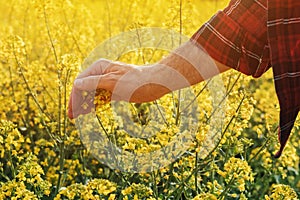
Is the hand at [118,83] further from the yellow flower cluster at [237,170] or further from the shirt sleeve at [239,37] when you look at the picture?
the yellow flower cluster at [237,170]

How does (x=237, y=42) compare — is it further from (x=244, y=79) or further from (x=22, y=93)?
(x=22, y=93)

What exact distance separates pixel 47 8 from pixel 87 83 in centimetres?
144

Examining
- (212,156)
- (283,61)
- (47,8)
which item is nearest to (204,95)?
(212,156)

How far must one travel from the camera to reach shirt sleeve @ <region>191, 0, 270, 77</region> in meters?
1.84

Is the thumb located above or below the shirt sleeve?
below

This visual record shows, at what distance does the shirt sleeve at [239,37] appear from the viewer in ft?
6.03

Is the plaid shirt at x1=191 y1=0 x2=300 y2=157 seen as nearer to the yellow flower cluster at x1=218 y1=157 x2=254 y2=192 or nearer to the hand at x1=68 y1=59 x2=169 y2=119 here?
the hand at x1=68 y1=59 x2=169 y2=119

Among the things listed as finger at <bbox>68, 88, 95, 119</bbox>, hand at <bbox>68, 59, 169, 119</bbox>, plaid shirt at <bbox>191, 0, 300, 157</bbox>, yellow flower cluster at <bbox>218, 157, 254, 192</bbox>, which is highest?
plaid shirt at <bbox>191, 0, 300, 157</bbox>

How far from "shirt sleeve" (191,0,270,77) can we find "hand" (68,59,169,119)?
0.19m

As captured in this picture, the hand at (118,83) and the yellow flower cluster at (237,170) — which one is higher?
the hand at (118,83)

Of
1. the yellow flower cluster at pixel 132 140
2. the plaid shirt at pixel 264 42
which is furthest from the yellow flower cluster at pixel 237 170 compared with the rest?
the plaid shirt at pixel 264 42

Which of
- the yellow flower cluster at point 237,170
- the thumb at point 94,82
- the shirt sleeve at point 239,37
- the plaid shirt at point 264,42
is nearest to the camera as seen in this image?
the plaid shirt at point 264,42

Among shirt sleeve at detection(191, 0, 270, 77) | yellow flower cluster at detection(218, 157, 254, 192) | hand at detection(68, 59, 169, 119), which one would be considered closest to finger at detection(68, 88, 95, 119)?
hand at detection(68, 59, 169, 119)

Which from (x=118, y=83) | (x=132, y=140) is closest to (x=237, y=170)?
(x=132, y=140)
